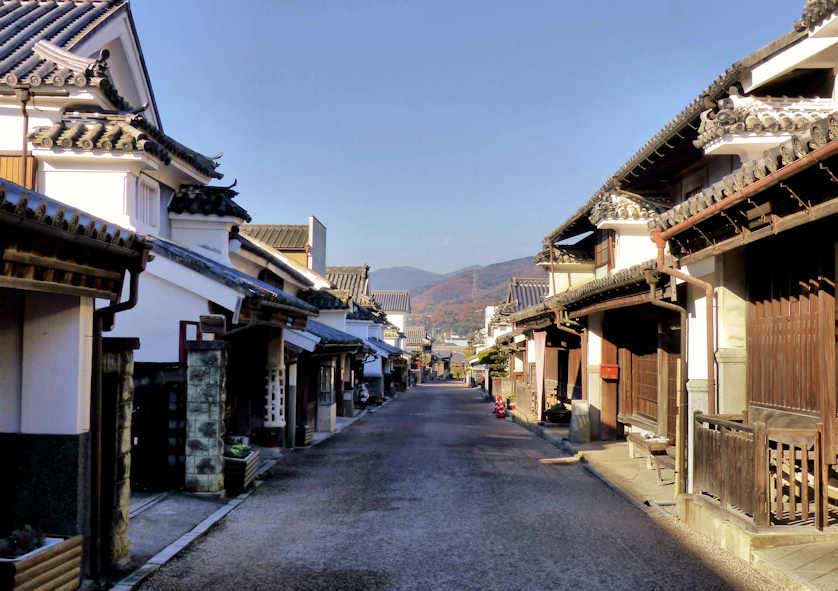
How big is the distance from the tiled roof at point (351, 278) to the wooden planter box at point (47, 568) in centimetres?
4751

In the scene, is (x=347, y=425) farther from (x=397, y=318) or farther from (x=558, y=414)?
(x=397, y=318)

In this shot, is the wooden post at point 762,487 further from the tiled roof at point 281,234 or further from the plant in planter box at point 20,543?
the tiled roof at point 281,234

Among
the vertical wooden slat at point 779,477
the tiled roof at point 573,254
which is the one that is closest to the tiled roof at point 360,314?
the tiled roof at point 573,254

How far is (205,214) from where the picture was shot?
1747cm

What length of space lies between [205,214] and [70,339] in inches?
416

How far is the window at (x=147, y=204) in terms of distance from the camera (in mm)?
14227

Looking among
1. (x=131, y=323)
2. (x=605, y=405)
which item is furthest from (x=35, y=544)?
(x=605, y=405)

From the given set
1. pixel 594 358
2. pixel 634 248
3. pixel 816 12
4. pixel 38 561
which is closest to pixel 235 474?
pixel 38 561

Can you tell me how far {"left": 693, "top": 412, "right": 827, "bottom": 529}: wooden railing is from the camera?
8.29 metres

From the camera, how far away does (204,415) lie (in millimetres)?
12664

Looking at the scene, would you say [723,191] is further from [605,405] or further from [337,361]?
[337,361]

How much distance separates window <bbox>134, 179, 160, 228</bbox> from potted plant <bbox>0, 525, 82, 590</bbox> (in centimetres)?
824

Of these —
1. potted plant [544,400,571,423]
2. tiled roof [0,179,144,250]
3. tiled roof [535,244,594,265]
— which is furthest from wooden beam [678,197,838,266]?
tiled roof [535,244,594,265]

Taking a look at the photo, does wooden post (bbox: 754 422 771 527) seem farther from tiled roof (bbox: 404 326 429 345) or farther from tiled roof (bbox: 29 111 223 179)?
tiled roof (bbox: 404 326 429 345)
